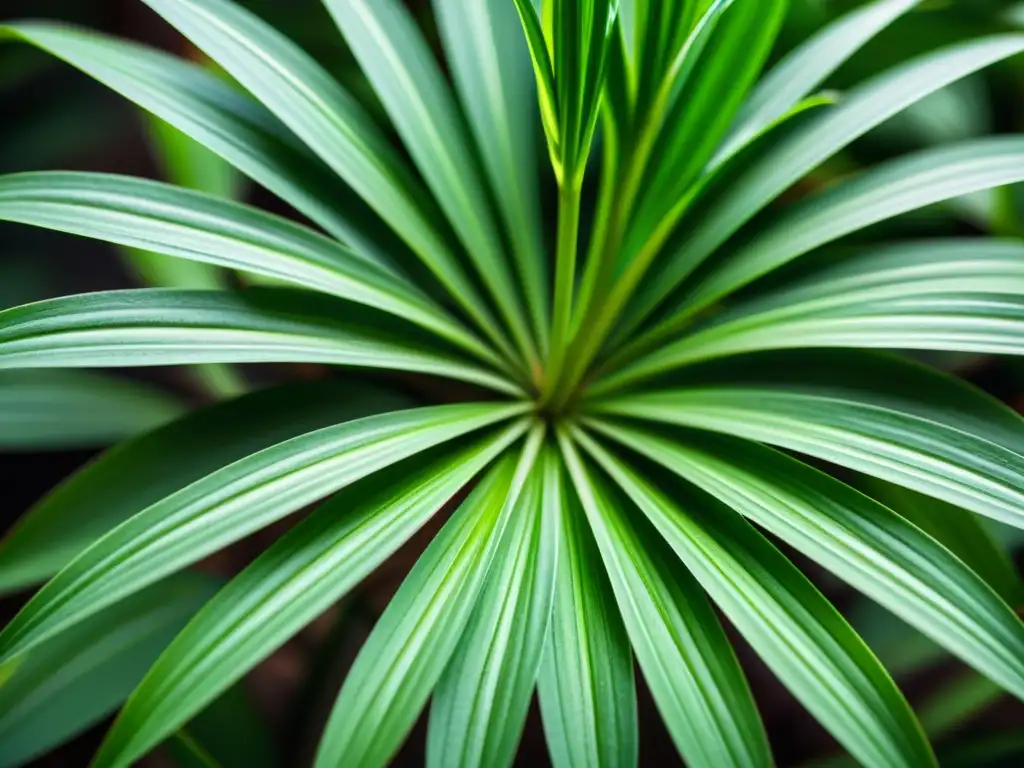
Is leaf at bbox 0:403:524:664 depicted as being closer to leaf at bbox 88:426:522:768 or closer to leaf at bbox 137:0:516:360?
leaf at bbox 88:426:522:768

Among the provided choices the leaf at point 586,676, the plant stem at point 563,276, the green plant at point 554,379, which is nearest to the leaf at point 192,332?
the green plant at point 554,379

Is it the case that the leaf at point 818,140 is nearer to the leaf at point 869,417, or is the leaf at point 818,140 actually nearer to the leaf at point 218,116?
the leaf at point 869,417

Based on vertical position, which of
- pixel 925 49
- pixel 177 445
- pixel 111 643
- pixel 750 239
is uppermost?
pixel 925 49

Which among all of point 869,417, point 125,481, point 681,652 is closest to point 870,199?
point 869,417

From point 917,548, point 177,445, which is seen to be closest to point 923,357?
point 917,548

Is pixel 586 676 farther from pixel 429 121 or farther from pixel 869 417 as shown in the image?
pixel 429 121

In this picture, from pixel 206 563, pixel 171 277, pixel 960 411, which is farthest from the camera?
pixel 206 563

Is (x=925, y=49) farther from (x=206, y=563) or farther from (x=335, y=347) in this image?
(x=206, y=563)
